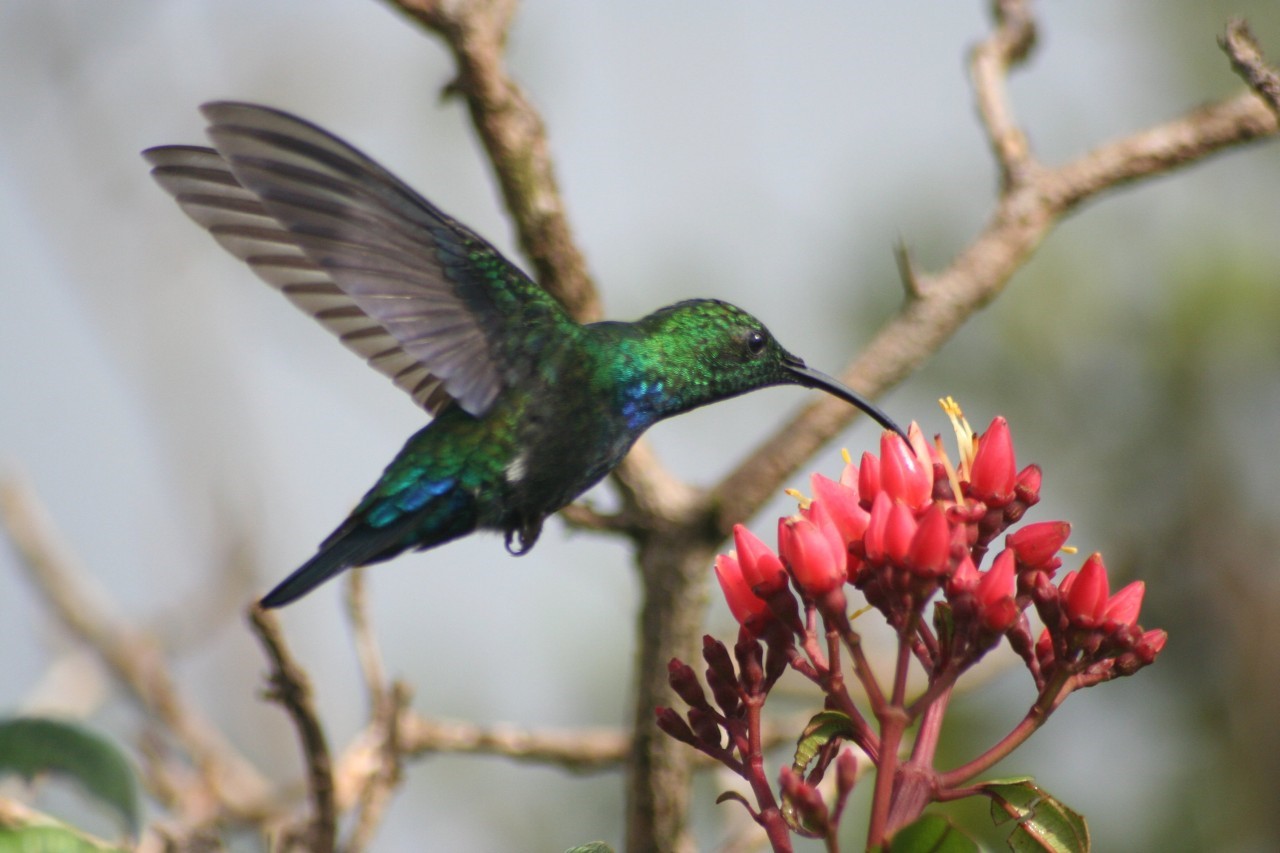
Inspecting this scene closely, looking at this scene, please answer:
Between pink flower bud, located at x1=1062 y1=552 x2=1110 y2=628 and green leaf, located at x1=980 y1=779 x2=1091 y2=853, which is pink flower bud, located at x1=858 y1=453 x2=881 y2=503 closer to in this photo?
pink flower bud, located at x1=1062 y1=552 x2=1110 y2=628

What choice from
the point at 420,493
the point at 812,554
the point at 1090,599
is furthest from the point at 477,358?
the point at 1090,599

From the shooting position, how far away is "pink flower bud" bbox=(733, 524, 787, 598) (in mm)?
1791

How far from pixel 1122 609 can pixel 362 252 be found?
129cm

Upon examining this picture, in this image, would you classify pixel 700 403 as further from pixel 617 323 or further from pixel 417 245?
pixel 417 245

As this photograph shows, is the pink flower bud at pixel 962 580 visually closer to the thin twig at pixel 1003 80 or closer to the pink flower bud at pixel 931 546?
the pink flower bud at pixel 931 546

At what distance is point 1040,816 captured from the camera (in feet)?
5.59

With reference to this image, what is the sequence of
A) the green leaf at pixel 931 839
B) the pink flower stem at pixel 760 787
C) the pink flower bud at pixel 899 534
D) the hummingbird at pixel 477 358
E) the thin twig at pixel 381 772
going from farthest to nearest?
the thin twig at pixel 381 772 → the hummingbird at pixel 477 358 → the pink flower bud at pixel 899 534 → the pink flower stem at pixel 760 787 → the green leaf at pixel 931 839

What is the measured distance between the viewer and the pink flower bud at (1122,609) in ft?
5.73

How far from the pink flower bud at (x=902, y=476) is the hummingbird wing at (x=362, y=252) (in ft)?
2.68

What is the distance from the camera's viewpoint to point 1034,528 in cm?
181

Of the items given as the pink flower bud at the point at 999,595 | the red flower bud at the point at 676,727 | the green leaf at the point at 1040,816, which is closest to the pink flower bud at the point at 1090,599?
the pink flower bud at the point at 999,595

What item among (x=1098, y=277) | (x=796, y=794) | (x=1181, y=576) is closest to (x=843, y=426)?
(x=796, y=794)

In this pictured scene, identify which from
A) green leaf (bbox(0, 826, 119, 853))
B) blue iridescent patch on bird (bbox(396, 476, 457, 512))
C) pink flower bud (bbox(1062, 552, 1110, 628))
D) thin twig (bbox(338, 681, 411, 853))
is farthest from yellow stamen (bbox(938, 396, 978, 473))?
green leaf (bbox(0, 826, 119, 853))

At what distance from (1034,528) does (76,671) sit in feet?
9.45
